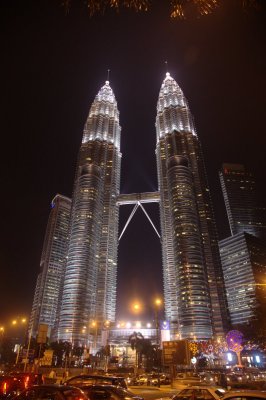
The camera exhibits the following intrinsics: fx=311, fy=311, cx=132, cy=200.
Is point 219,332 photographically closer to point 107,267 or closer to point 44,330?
point 107,267

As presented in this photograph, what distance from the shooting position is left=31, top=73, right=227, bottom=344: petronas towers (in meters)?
158

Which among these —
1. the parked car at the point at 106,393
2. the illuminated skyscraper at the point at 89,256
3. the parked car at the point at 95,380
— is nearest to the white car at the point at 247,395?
the parked car at the point at 106,393

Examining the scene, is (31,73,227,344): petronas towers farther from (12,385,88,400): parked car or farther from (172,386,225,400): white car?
(12,385,88,400): parked car

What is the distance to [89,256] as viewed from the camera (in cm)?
16762

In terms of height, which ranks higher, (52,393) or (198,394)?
(52,393)

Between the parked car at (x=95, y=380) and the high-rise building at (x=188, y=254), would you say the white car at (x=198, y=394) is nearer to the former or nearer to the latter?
the parked car at (x=95, y=380)

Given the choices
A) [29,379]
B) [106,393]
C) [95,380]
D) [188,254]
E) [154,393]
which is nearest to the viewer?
[106,393]

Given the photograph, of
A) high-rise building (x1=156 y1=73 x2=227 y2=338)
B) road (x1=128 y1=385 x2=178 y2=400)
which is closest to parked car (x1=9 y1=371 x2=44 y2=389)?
road (x1=128 y1=385 x2=178 y2=400)

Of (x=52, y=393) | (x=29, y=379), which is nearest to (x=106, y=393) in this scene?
(x=52, y=393)

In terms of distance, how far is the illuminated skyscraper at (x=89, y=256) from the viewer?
15793 cm

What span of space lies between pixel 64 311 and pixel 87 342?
19.6 meters

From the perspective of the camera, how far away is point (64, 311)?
6255 inches

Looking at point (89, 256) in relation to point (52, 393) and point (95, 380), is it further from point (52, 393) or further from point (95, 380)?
point (52, 393)

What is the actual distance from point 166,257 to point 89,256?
45.7 meters
